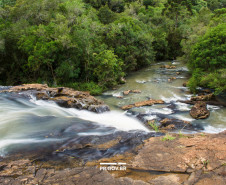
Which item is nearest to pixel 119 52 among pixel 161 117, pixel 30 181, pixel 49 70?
pixel 49 70

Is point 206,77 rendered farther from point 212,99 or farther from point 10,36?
point 10,36

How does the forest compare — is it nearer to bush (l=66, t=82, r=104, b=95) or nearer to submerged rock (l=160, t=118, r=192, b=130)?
bush (l=66, t=82, r=104, b=95)

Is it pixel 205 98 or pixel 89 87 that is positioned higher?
pixel 89 87

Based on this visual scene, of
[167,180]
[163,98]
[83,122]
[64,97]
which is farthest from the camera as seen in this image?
[163,98]

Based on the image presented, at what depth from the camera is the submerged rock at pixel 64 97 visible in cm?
1318

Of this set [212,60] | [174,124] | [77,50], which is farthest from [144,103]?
[77,50]

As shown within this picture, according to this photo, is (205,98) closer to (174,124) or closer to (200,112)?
(200,112)

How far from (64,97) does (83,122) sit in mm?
5119

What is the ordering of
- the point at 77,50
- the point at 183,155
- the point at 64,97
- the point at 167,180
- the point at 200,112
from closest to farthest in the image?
the point at 167,180, the point at 183,155, the point at 200,112, the point at 64,97, the point at 77,50

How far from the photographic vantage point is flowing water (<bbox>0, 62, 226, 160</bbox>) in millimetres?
6648

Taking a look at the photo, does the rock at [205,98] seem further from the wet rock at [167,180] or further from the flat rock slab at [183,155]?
the wet rock at [167,180]

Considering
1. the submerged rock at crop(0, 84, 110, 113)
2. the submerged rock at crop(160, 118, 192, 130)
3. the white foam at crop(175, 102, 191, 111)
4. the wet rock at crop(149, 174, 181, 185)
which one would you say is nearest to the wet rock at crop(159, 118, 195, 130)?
the submerged rock at crop(160, 118, 192, 130)

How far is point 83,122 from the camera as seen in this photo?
9.45 meters

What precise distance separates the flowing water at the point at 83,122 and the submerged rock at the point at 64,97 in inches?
19.2
